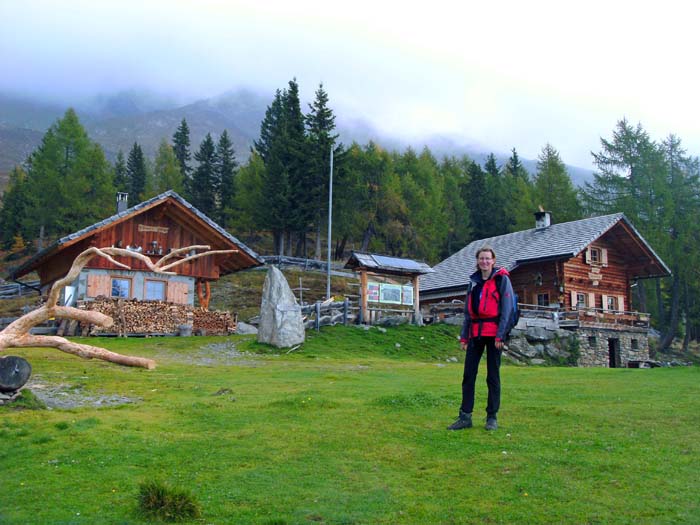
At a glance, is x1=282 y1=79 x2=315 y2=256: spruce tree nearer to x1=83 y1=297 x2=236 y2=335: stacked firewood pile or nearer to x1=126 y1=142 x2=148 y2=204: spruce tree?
x1=126 y1=142 x2=148 y2=204: spruce tree

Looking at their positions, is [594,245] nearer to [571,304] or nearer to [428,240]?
[571,304]

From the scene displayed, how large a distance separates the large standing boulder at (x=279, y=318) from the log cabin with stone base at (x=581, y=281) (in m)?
11.8

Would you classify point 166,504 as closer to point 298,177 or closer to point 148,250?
point 148,250

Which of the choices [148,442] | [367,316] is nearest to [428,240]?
[367,316]

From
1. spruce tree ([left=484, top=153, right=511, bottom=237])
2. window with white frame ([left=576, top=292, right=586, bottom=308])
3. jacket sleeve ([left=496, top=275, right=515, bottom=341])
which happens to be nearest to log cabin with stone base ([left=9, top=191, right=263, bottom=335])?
window with white frame ([left=576, top=292, right=586, bottom=308])

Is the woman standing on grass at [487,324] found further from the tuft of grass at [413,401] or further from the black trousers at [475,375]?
the tuft of grass at [413,401]

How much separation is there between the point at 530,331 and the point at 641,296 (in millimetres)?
20181

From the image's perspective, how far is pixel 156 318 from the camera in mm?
31203

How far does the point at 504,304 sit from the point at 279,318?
17.3 metres

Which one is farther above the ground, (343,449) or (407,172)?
(407,172)

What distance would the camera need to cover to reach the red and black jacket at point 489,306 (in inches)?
346

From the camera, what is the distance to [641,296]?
50406 mm

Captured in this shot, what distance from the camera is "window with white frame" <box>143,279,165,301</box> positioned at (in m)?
32.9

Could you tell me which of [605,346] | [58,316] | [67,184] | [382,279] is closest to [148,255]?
[382,279]
